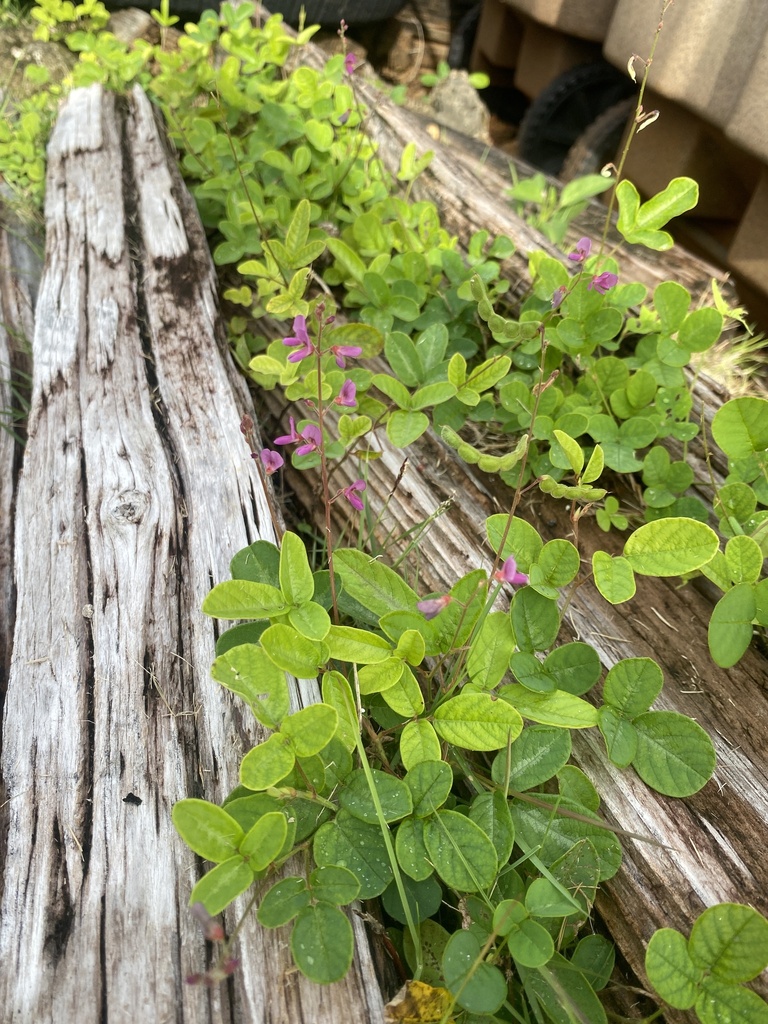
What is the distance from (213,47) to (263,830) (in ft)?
11.9

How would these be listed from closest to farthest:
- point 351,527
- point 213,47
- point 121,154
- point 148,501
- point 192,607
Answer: point 192,607 < point 148,501 < point 351,527 < point 121,154 < point 213,47

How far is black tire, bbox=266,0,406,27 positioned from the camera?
5.15 m

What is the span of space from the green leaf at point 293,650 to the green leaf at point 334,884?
0.94ft

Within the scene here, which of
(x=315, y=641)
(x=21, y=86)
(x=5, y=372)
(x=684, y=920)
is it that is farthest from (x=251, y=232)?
(x=21, y=86)

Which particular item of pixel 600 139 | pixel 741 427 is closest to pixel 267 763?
pixel 741 427

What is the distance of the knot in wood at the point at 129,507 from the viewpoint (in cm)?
159

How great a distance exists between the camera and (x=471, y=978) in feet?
3.17

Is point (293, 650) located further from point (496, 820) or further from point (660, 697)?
point (660, 697)

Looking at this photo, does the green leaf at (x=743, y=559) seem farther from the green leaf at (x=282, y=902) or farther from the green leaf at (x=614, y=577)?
the green leaf at (x=282, y=902)

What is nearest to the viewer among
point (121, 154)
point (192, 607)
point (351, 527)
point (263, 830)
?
point (263, 830)

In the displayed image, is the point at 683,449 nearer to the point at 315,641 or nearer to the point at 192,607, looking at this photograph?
the point at 315,641

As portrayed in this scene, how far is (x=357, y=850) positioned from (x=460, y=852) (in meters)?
0.16

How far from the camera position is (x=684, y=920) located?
1134 millimetres

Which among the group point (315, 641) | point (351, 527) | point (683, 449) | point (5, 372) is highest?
point (683, 449)
